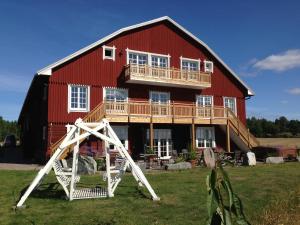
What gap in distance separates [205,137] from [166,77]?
6154 mm

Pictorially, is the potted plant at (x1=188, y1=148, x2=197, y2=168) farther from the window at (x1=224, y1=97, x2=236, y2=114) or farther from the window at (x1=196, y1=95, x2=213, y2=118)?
the window at (x1=224, y1=97, x2=236, y2=114)

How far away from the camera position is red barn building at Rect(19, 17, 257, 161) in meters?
21.9

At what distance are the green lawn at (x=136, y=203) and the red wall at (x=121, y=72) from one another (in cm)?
914

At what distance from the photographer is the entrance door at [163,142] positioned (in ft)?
83.3

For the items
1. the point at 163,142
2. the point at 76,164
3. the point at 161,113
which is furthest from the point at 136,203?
the point at 163,142

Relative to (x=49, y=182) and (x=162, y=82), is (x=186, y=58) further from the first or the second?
(x=49, y=182)

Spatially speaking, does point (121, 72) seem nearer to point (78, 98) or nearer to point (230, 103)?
point (78, 98)

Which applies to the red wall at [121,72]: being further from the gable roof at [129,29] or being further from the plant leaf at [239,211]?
the plant leaf at [239,211]

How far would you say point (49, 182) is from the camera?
1313 cm

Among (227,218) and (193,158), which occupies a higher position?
(227,218)

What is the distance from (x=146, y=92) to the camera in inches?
990

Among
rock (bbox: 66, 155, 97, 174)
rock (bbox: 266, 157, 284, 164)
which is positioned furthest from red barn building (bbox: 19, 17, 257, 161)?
rock (bbox: 66, 155, 97, 174)

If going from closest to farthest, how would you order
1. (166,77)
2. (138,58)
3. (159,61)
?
(166,77)
(138,58)
(159,61)

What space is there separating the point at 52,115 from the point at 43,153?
297 cm
